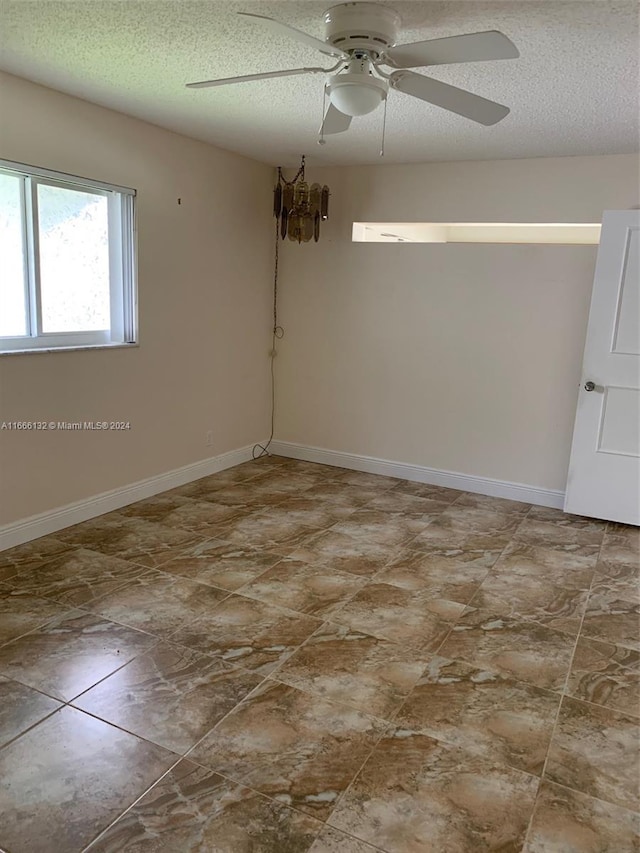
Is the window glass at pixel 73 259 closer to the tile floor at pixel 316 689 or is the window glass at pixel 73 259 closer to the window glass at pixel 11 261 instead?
the window glass at pixel 11 261

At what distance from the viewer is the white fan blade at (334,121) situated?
2.57 metres

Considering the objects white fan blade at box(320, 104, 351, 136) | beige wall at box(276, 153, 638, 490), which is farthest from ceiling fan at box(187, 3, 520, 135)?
beige wall at box(276, 153, 638, 490)

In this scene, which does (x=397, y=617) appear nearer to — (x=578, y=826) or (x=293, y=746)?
(x=293, y=746)

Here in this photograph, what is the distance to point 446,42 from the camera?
190cm

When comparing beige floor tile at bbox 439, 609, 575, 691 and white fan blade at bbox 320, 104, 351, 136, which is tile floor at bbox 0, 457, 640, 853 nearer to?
beige floor tile at bbox 439, 609, 575, 691

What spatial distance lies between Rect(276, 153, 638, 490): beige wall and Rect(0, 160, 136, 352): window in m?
1.70

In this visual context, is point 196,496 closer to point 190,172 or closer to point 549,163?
point 190,172

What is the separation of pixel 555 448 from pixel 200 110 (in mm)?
3177

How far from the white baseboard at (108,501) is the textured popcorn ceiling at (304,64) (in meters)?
2.28

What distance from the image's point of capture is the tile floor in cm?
170

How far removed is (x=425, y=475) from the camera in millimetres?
4887

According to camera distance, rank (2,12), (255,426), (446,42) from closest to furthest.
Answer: (446,42) < (2,12) < (255,426)

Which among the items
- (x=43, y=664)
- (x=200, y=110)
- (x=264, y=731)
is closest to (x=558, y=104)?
(x=200, y=110)

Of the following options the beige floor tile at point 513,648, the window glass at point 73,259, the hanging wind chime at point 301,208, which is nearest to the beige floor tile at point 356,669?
the beige floor tile at point 513,648
